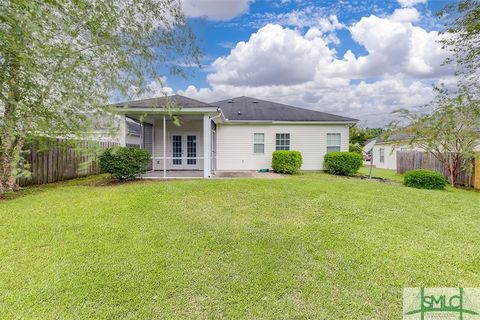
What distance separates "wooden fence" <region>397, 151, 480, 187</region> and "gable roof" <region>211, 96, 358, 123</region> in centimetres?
509

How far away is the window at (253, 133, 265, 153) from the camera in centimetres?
1553

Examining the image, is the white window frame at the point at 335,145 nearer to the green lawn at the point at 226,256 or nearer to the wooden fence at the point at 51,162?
the green lawn at the point at 226,256

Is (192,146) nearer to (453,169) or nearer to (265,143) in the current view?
(265,143)

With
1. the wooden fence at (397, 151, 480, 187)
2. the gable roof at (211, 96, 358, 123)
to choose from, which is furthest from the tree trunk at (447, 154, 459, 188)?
the gable roof at (211, 96, 358, 123)

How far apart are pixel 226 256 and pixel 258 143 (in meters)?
11.8

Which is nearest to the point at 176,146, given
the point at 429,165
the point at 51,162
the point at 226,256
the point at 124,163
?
the point at 124,163

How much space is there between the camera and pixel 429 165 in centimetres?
1528

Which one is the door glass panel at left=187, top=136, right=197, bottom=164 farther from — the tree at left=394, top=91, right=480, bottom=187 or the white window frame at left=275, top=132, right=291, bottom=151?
the tree at left=394, top=91, right=480, bottom=187

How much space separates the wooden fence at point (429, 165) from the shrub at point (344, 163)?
3.63 metres

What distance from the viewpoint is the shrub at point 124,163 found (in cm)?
977

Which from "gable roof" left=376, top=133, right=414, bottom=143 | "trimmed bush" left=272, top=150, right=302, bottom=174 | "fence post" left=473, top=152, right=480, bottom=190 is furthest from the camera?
"gable roof" left=376, top=133, right=414, bottom=143

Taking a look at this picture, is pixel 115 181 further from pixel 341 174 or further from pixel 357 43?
pixel 357 43

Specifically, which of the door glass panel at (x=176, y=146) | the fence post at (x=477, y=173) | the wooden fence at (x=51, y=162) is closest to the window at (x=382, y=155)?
the fence post at (x=477, y=173)

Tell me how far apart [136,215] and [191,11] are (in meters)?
4.46
